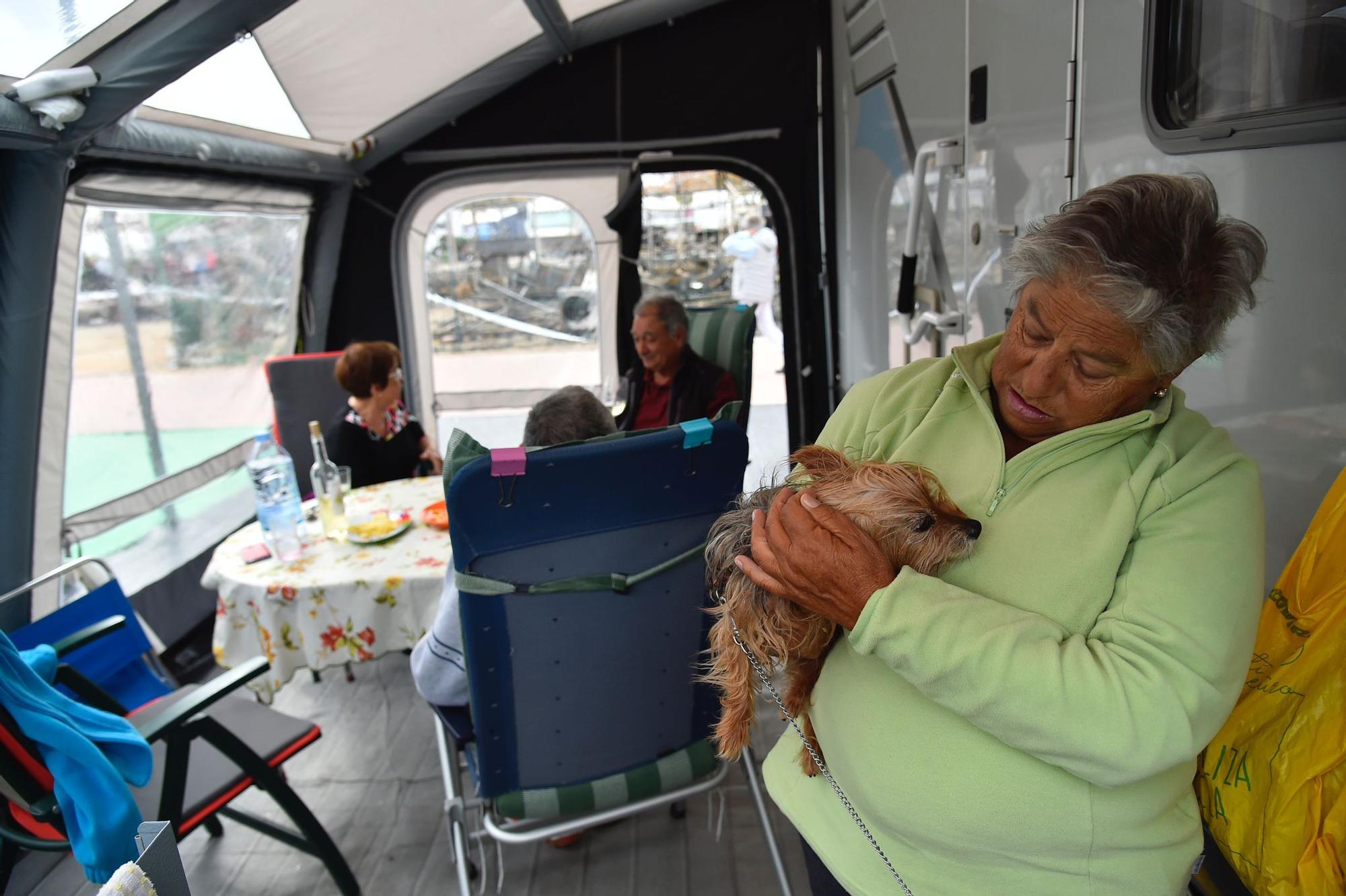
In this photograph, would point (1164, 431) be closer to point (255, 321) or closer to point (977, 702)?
point (977, 702)

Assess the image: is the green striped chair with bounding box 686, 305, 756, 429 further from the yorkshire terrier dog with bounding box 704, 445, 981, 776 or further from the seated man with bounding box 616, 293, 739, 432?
the yorkshire terrier dog with bounding box 704, 445, 981, 776

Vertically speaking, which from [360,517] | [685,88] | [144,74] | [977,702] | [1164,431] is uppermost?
[685,88]

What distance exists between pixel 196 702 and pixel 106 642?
69 centimetres

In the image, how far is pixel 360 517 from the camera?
3004 millimetres

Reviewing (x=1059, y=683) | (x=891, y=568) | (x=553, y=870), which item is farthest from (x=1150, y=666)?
(x=553, y=870)

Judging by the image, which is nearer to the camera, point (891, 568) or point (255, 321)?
point (891, 568)

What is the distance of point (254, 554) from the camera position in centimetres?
266

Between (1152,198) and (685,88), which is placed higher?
(685,88)

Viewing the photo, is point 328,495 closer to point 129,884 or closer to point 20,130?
point 20,130

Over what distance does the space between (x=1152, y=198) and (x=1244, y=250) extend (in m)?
0.13

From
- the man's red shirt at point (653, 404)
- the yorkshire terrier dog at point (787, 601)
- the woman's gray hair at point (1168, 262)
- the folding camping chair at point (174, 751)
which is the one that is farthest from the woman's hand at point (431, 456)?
the woman's gray hair at point (1168, 262)

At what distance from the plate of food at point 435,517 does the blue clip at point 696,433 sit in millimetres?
1370

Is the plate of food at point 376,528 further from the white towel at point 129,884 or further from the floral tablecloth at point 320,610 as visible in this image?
the white towel at point 129,884

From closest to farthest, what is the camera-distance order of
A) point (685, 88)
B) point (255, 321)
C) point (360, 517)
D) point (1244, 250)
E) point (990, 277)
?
point (1244, 250) < point (990, 277) < point (360, 517) < point (255, 321) < point (685, 88)
